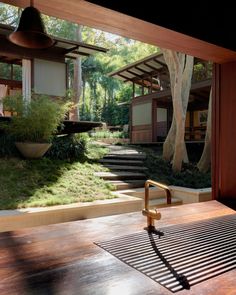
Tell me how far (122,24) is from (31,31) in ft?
3.11

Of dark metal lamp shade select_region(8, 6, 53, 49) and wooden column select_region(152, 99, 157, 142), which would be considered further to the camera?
wooden column select_region(152, 99, 157, 142)

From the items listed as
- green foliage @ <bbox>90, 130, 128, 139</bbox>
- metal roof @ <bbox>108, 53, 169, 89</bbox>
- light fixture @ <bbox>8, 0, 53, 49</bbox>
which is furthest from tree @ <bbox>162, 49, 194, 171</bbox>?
green foliage @ <bbox>90, 130, 128, 139</bbox>

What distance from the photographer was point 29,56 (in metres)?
8.93

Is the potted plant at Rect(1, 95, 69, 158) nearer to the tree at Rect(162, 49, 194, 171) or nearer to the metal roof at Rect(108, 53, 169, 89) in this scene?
the tree at Rect(162, 49, 194, 171)

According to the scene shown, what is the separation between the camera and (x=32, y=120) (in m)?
5.99

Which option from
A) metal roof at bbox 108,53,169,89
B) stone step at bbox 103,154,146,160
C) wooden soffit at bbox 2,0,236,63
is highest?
metal roof at bbox 108,53,169,89

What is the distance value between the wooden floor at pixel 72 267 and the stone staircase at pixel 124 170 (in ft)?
13.0

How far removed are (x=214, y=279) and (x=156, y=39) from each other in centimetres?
181

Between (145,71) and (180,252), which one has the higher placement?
(145,71)

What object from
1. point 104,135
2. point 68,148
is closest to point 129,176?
point 68,148

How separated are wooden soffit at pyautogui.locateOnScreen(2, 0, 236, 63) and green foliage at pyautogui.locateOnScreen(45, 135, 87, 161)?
15.0ft

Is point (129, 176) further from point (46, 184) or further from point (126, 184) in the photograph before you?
point (46, 184)

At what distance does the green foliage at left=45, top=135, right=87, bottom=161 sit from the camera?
668 cm

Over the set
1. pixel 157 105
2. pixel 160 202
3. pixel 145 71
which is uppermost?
pixel 145 71
